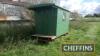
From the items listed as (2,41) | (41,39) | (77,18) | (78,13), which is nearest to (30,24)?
(41,39)

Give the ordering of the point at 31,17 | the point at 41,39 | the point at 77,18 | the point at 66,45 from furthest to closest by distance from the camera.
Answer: the point at 77,18, the point at 31,17, the point at 41,39, the point at 66,45

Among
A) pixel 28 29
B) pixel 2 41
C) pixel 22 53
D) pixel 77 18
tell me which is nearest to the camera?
pixel 22 53

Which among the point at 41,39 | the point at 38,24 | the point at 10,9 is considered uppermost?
the point at 10,9

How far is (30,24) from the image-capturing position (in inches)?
519

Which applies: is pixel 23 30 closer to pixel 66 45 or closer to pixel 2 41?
pixel 2 41

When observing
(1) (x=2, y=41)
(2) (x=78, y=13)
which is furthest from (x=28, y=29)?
(2) (x=78, y=13)

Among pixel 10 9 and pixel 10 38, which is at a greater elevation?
pixel 10 9

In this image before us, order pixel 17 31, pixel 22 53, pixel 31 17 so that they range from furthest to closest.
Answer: pixel 31 17 < pixel 17 31 < pixel 22 53

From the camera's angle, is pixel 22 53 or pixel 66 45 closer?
pixel 66 45

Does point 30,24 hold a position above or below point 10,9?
below

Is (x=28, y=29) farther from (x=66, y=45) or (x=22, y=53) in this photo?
(x=66, y=45)

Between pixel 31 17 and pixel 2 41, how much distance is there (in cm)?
446

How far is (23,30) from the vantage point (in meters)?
12.4

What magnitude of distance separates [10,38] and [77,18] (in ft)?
45.6
